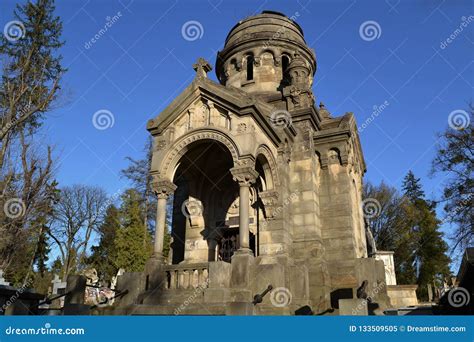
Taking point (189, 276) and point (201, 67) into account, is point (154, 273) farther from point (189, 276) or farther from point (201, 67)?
point (201, 67)

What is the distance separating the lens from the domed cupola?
1911 centimetres

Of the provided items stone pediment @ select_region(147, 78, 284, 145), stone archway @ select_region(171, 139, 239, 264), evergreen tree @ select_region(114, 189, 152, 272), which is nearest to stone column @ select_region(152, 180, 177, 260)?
stone archway @ select_region(171, 139, 239, 264)

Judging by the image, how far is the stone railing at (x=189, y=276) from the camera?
1075cm

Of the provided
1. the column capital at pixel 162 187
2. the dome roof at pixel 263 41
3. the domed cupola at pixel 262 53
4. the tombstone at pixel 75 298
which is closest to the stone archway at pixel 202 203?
the column capital at pixel 162 187

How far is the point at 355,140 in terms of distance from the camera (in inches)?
707

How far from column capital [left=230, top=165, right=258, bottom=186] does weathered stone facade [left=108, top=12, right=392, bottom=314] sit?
0.03m

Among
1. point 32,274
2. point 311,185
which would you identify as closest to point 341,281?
point 311,185

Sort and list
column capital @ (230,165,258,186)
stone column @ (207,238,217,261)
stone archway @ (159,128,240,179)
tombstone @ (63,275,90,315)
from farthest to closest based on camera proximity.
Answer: stone column @ (207,238,217,261) < stone archway @ (159,128,240,179) < column capital @ (230,165,258,186) < tombstone @ (63,275,90,315)

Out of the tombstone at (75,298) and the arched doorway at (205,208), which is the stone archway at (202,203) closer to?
the arched doorway at (205,208)

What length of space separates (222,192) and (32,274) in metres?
31.0

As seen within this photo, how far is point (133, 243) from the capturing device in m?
28.5

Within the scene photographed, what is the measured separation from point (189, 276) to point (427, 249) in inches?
1331

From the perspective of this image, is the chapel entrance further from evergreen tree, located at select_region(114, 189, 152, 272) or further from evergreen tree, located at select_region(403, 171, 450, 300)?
evergreen tree, located at select_region(403, 171, 450, 300)

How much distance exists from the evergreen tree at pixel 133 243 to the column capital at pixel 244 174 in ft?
59.3
